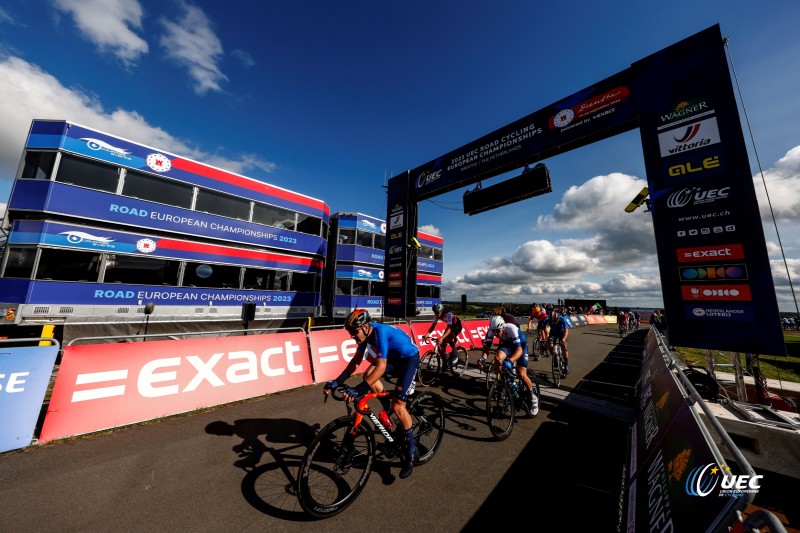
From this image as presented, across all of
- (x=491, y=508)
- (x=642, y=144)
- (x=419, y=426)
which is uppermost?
(x=642, y=144)

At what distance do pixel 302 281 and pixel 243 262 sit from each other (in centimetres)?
343

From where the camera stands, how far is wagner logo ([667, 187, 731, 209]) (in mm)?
5516

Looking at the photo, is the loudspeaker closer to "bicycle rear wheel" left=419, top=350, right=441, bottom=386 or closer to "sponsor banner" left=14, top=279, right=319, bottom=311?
"sponsor banner" left=14, top=279, right=319, bottom=311

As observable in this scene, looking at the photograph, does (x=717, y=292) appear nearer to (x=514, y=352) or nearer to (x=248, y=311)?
(x=514, y=352)

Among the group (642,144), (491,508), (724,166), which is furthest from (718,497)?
(642,144)

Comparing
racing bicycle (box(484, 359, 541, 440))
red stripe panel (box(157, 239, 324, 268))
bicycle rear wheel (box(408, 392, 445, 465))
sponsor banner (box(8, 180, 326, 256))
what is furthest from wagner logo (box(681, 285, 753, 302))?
sponsor banner (box(8, 180, 326, 256))

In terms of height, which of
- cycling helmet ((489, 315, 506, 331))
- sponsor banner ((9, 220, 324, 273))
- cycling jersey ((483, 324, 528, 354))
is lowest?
cycling jersey ((483, 324, 528, 354))

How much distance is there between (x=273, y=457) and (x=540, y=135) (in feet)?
37.5

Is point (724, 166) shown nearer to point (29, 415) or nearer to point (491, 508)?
point (491, 508)

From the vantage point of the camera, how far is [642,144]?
6.61 m

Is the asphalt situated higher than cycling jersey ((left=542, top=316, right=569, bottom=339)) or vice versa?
cycling jersey ((left=542, top=316, right=569, bottom=339))

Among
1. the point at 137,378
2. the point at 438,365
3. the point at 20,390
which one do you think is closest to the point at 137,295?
the point at 137,378

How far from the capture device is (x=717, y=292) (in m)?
5.40

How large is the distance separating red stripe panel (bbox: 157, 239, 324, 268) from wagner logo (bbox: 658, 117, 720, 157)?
15747mm
